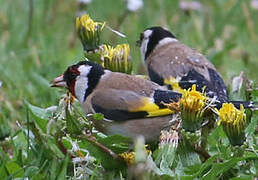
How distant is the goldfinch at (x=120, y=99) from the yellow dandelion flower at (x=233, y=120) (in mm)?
361

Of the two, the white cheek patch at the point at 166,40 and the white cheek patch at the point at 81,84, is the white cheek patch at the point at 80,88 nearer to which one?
the white cheek patch at the point at 81,84

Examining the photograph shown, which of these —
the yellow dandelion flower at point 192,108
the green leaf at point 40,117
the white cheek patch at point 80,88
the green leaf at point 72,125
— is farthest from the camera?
the white cheek patch at point 80,88

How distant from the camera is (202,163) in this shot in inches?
112

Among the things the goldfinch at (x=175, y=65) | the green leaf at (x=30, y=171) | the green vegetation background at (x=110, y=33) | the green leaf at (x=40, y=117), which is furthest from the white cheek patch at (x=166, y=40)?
the green leaf at (x=30, y=171)

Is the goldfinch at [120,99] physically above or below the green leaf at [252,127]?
above

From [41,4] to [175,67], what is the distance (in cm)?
212

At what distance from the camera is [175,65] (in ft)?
14.1

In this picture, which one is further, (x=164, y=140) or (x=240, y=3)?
(x=240, y=3)

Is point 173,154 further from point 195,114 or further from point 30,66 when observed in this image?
point 30,66

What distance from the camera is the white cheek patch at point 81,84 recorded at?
3.24m

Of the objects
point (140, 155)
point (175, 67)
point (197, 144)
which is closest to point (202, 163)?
point (197, 144)

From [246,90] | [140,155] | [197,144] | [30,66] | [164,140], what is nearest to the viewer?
[140,155]

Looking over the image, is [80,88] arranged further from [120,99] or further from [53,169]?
[53,169]

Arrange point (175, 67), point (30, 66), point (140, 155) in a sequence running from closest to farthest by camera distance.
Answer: point (140, 155) < point (175, 67) < point (30, 66)
